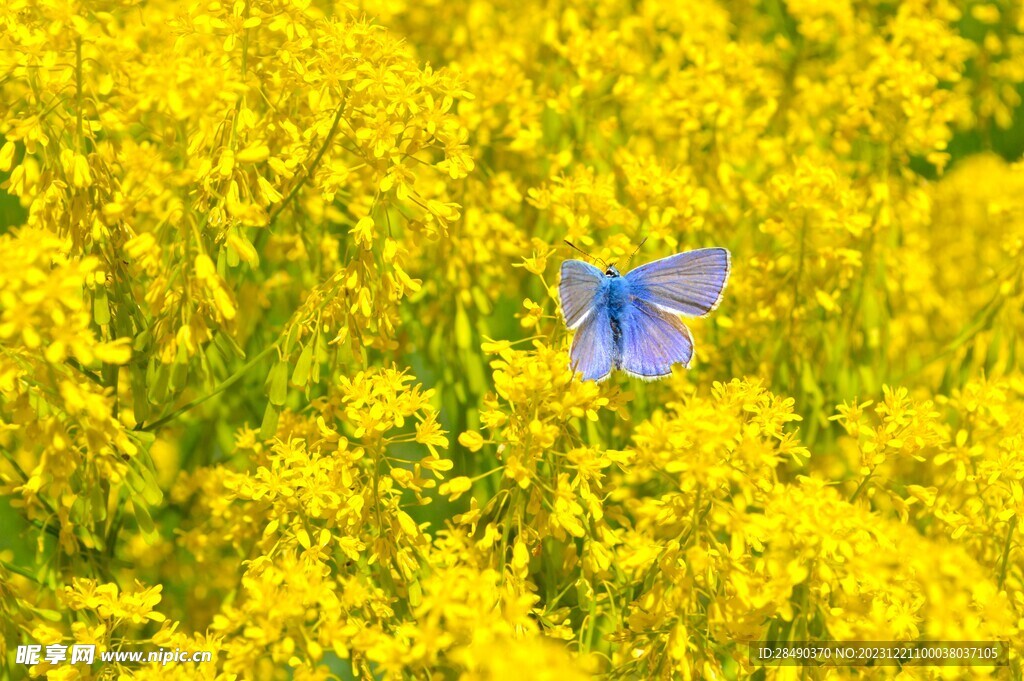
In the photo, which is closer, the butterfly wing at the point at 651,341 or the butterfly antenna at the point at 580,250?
the butterfly wing at the point at 651,341

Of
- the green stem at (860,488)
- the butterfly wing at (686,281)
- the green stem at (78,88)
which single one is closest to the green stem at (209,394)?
the green stem at (78,88)

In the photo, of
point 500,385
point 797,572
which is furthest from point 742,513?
point 500,385

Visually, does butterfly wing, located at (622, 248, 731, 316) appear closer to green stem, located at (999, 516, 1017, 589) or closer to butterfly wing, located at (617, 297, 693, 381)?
butterfly wing, located at (617, 297, 693, 381)

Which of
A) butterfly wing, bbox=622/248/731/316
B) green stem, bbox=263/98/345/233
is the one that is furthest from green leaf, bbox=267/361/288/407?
butterfly wing, bbox=622/248/731/316

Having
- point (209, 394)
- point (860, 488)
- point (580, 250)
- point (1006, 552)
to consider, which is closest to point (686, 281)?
point (580, 250)

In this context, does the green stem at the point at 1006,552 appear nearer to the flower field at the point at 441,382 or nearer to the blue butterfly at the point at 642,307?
the flower field at the point at 441,382

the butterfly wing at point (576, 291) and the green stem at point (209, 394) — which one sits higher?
the butterfly wing at point (576, 291)

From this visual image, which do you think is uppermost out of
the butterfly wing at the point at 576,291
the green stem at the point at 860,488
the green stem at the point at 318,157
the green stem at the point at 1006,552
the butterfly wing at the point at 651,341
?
the green stem at the point at 318,157
